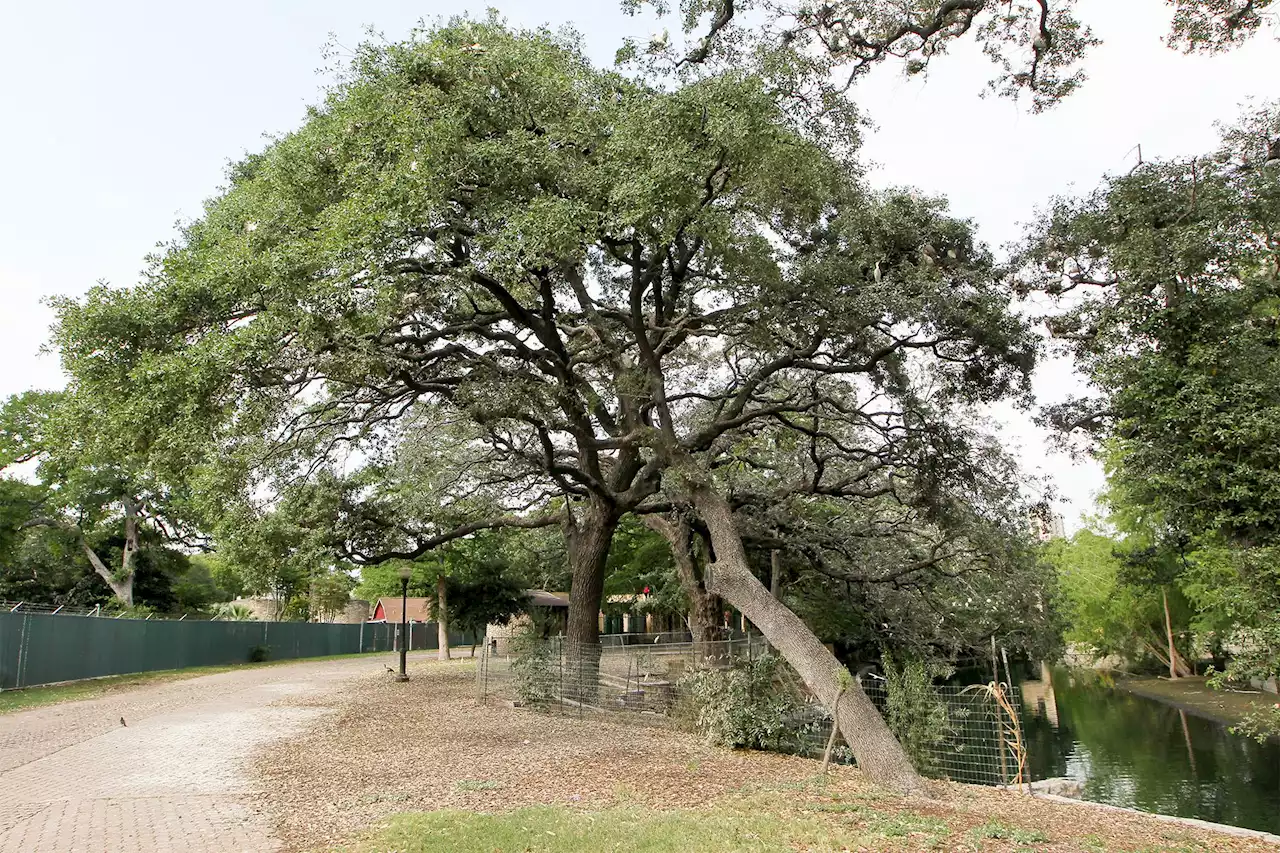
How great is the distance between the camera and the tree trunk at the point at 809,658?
354 inches

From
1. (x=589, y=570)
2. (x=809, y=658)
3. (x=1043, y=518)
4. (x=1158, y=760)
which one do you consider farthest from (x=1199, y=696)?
(x=809, y=658)

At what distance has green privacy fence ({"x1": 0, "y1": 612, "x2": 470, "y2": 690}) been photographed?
17938 mm

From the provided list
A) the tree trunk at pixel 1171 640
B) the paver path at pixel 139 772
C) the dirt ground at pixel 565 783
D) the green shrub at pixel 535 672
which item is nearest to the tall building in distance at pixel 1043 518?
the dirt ground at pixel 565 783

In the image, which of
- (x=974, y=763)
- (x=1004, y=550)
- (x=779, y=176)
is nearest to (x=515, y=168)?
(x=779, y=176)

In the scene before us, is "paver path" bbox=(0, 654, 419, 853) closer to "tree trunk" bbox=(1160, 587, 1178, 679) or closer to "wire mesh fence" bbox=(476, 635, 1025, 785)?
"wire mesh fence" bbox=(476, 635, 1025, 785)

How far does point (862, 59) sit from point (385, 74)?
22.7 feet

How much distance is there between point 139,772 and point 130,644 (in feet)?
55.0

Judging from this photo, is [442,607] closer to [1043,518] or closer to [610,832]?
[1043,518]

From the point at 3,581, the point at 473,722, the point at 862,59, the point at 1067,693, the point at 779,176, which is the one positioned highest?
the point at 862,59

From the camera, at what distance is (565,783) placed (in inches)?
340

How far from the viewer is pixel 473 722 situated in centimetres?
1370

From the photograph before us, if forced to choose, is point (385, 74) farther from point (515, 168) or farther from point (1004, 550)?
point (1004, 550)

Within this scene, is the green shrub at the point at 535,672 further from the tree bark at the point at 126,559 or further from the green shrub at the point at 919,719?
the tree bark at the point at 126,559

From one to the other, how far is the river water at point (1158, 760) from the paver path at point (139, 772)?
1369 cm
